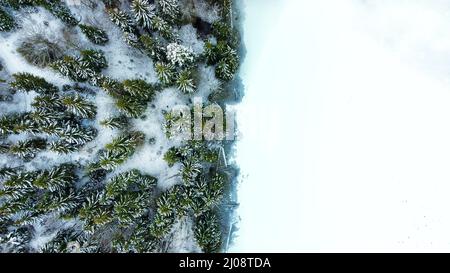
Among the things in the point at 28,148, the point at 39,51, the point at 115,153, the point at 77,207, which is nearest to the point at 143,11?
the point at 39,51

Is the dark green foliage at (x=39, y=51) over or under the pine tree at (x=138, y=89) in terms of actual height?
over

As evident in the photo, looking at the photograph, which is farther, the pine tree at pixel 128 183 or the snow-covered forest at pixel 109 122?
the pine tree at pixel 128 183

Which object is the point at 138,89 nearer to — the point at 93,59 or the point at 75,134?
the point at 93,59

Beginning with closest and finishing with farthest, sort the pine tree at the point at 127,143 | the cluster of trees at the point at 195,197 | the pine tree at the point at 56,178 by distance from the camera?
the pine tree at the point at 56,178 → the pine tree at the point at 127,143 → the cluster of trees at the point at 195,197

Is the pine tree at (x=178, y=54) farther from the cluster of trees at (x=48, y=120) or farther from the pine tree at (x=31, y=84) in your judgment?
the pine tree at (x=31, y=84)

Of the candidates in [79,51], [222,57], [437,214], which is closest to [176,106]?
[222,57]

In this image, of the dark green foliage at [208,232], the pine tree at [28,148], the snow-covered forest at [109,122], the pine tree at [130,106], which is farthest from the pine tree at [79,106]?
the dark green foliage at [208,232]

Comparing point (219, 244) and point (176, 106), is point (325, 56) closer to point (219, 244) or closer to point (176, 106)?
point (176, 106)
